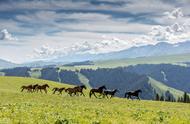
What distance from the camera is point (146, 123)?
71.9ft

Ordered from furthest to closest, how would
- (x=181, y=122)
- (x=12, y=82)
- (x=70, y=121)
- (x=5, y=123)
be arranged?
(x=12, y=82) → (x=181, y=122) → (x=70, y=121) → (x=5, y=123)

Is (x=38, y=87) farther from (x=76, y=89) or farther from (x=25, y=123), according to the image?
(x=25, y=123)

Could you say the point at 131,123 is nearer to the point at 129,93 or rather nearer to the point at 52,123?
the point at 52,123

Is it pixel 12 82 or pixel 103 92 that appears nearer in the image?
pixel 103 92

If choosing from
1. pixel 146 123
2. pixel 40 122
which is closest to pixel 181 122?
pixel 146 123

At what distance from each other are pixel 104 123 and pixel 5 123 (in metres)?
5.10

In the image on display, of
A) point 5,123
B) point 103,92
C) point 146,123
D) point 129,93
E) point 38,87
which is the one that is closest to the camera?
point 5,123

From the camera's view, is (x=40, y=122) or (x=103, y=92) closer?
(x=40, y=122)

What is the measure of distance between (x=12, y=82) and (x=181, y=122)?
100690 millimetres

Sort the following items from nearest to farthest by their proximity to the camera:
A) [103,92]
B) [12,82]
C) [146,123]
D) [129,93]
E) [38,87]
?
[146,123] < [103,92] < [129,93] < [38,87] < [12,82]

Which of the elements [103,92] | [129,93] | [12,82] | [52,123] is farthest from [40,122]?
[12,82]

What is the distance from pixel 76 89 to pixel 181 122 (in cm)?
5458

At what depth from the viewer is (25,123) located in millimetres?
18984

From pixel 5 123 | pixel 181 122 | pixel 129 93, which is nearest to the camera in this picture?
pixel 5 123
